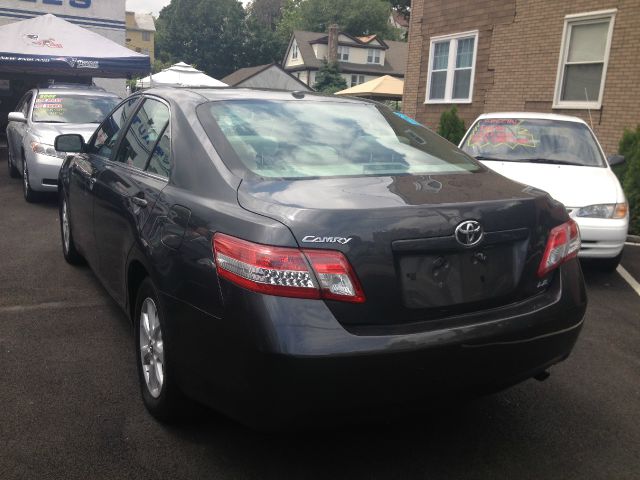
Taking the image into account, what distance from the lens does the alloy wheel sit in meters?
3.10

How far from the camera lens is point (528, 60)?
12820 millimetres

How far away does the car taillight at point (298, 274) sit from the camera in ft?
7.60

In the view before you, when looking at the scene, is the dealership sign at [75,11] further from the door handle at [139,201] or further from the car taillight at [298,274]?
the car taillight at [298,274]

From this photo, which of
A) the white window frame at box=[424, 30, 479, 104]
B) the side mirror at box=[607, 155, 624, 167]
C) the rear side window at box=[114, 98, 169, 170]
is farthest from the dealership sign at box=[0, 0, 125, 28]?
the rear side window at box=[114, 98, 169, 170]

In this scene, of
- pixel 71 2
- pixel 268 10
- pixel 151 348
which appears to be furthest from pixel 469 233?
pixel 268 10

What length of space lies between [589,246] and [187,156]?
413cm

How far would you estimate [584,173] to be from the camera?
6.43 meters

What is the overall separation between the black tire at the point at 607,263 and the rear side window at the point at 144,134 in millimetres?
4337

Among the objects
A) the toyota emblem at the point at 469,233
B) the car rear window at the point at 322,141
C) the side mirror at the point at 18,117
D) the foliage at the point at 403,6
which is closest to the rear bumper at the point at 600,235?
the car rear window at the point at 322,141

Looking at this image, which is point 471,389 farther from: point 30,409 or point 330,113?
point 30,409

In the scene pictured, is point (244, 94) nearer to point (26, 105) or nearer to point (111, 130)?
point (111, 130)

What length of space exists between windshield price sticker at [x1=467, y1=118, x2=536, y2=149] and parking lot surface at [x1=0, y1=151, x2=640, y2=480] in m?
3.53

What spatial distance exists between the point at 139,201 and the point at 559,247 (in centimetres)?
206

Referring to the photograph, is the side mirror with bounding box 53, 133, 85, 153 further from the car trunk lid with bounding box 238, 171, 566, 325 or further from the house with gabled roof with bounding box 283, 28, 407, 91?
the house with gabled roof with bounding box 283, 28, 407, 91
